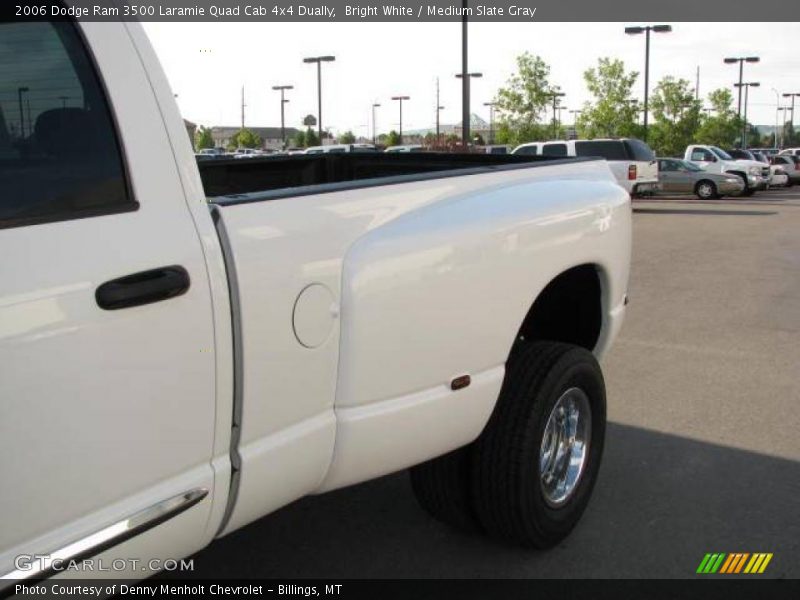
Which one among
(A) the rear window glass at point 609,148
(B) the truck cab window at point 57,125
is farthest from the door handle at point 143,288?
(A) the rear window glass at point 609,148

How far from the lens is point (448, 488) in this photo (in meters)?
3.52

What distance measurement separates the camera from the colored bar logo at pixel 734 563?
350cm

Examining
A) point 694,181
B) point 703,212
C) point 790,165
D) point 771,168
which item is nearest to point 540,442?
point 703,212

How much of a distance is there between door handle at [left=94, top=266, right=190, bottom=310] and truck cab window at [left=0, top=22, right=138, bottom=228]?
18 centimetres

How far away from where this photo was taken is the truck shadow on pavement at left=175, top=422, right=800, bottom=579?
350 cm

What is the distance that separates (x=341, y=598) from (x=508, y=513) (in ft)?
2.29

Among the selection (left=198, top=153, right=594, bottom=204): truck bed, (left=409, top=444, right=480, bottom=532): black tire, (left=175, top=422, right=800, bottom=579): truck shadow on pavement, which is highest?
(left=198, top=153, right=594, bottom=204): truck bed

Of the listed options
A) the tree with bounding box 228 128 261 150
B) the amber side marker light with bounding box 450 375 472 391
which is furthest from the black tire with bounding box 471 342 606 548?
the tree with bounding box 228 128 261 150

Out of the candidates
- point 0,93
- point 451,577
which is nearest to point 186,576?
point 451,577

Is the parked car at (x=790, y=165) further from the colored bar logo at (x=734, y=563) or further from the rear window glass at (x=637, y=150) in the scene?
the colored bar logo at (x=734, y=563)

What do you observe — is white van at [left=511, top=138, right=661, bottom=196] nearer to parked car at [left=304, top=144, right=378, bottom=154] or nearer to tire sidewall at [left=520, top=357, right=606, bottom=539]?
parked car at [left=304, top=144, right=378, bottom=154]

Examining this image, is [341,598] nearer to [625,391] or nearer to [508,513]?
[508,513]

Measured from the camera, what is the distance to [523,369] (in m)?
3.44

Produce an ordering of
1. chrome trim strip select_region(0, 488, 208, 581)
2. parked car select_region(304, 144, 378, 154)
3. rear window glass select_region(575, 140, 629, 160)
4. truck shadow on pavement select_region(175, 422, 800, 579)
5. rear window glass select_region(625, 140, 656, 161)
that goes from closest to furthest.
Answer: chrome trim strip select_region(0, 488, 208, 581) < truck shadow on pavement select_region(175, 422, 800, 579) < parked car select_region(304, 144, 378, 154) < rear window glass select_region(575, 140, 629, 160) < rear window glass select_region(625, 140, 656, 161)
